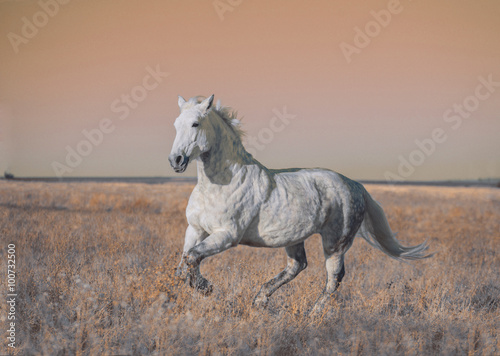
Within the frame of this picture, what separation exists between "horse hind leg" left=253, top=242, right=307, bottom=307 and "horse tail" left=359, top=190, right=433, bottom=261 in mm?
1089

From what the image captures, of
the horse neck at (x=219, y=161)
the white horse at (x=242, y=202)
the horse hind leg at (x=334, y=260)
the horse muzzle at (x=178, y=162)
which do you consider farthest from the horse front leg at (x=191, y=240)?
the horse hind leg at (x=334, y=260)

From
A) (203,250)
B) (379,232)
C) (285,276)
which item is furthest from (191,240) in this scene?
(379,232)

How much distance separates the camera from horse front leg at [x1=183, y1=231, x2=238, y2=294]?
4.03 meters

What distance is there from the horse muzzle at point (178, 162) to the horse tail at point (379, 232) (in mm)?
2718

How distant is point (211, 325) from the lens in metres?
4.07

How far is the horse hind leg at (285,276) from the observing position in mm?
5051

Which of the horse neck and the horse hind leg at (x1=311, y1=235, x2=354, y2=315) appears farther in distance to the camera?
the horse hind leg at (x1=311, y1=235, x2=354, y2=315)

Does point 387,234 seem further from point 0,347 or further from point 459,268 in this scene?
point 0,347

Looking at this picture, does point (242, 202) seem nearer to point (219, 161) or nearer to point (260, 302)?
point (219, 161)

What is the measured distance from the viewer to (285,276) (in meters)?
5.14

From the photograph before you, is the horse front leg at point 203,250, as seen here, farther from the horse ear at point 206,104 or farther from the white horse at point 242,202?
the horse ear at point 206,104

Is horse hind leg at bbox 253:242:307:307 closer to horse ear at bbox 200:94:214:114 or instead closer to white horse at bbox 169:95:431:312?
white horse at bbox 169:95:431:312

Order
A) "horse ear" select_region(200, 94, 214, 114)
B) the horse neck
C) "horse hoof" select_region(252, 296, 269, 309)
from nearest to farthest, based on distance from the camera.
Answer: "horse ear" select_region(200, 94, 214, 114), the horse neck, "horse hoof" select_region(252, 296, 269, 309)

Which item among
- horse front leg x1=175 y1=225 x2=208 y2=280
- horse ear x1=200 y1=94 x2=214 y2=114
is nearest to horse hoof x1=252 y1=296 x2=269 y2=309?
horse front leg x1=175 y1=225 x2=208 y2=280
